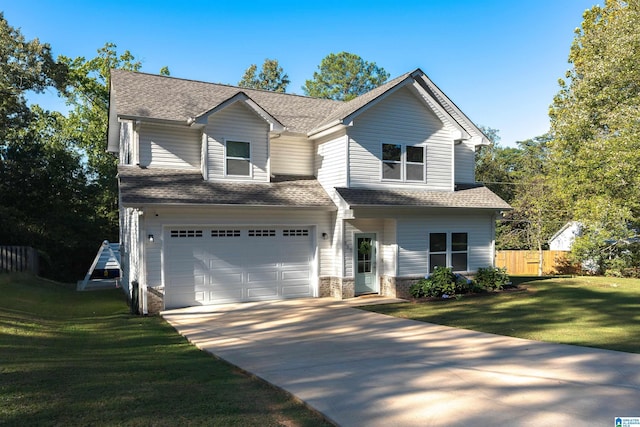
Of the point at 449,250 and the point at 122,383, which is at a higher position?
the point at 449,250

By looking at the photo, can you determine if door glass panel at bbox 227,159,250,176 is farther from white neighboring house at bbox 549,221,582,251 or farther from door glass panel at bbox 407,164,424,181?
white neighboring house at bbox 549,221,582,251

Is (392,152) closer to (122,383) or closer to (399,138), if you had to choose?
(399,138)

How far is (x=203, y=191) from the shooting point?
1316 cm

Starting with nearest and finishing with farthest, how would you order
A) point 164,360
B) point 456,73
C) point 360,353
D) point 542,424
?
1. point 542,424
2. point 164,360
3. point 360,353
4. point 456,73

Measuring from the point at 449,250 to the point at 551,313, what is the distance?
4638 mm

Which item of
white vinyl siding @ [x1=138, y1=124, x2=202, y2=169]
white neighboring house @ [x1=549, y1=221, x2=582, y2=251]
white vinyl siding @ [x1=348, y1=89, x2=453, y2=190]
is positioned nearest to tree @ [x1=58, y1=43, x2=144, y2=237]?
white vinyl siding @ [x1=138, y1=124, x2=202, y2=169]

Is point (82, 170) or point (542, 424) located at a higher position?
point (82, 170)

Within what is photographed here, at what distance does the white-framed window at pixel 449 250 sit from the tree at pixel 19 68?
787 inches

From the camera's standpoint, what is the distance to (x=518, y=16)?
61.4 ft

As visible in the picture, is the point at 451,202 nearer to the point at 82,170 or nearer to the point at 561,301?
the point at 561,301

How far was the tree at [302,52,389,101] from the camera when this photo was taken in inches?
1779

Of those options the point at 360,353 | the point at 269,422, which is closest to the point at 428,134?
the point at 360,353

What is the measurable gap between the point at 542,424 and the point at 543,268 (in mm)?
27991

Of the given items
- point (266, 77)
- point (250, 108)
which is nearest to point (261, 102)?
point (250, 108)
